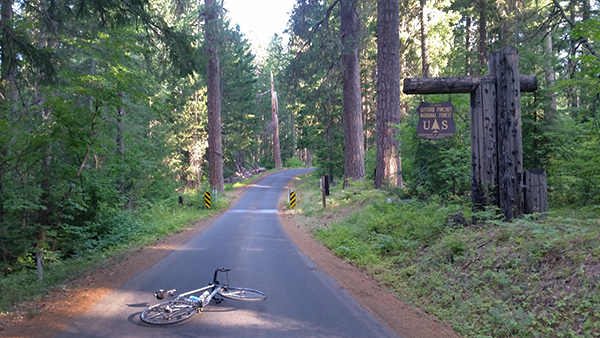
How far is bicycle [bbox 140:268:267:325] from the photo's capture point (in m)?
5.71

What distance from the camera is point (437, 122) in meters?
10.4

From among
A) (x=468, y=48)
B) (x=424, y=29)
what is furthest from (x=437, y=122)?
(x=468, y=48)

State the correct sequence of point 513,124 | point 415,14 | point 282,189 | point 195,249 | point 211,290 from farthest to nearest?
point 282,189 < point 415,14 < point 195,249 < point 513,124 < point 211,290

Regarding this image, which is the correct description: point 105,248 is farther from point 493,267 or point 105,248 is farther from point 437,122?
point 493,267

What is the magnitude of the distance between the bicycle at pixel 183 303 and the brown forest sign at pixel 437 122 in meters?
5.92

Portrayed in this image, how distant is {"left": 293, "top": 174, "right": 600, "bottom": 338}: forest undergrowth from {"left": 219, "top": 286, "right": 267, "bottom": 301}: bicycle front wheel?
243cm

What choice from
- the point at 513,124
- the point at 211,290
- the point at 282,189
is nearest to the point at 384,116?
the point at 513,124

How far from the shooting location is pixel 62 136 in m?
10.6

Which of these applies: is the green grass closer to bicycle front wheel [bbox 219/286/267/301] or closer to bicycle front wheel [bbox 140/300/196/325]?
bicycle front wheel [bbox 140/300/196/325]

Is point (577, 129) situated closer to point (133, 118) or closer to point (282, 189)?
point (133, 118)

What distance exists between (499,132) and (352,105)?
15470 mm

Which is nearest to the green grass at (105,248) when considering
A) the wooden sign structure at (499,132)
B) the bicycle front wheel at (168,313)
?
the bicycle front wheel at (168,313)

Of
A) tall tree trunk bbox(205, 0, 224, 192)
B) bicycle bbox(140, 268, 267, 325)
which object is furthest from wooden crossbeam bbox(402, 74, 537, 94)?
tall tree trunk bbox(205, 0, 224, 192)

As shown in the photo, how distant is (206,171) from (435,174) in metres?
36.1
